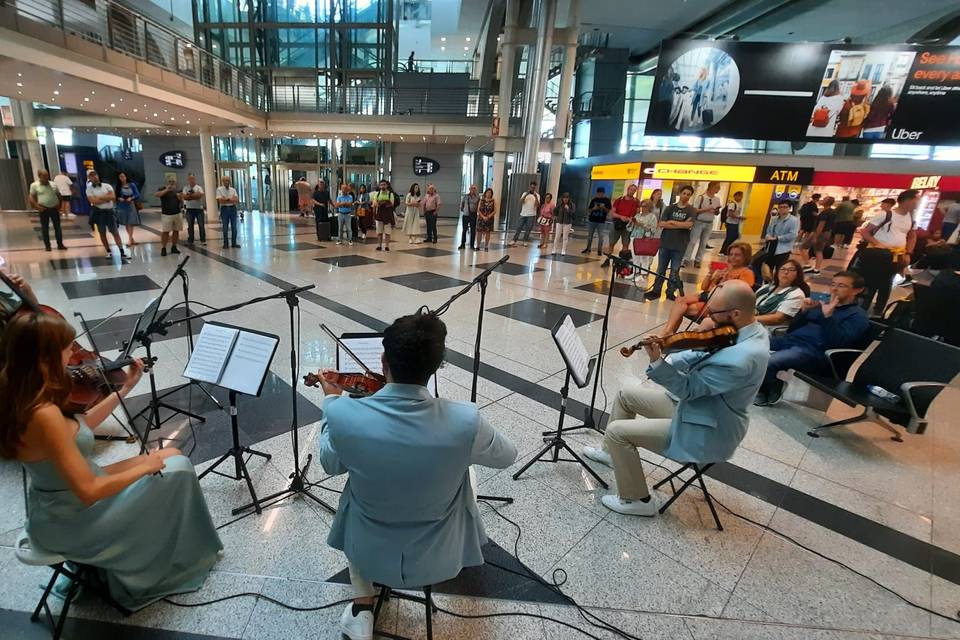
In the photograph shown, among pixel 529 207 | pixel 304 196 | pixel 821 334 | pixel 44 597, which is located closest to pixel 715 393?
pixel 821 334

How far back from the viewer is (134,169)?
20062 mm

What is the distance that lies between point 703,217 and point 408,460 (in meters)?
9.96

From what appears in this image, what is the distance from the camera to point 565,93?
13.1 m

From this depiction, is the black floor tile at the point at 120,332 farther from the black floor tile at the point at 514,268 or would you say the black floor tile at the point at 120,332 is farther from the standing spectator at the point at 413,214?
the standing spectator at the point at 413,214

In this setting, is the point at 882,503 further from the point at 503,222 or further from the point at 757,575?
the point at 503,222

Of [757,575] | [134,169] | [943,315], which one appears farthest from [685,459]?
[134,169]

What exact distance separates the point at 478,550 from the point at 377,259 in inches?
328

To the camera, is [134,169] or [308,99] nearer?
[308,99]

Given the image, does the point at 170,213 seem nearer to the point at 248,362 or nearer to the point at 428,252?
the point at 428,252

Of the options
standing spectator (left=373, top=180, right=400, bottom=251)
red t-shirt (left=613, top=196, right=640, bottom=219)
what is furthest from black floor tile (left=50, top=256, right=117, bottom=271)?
red t-shirt (left=613, top=196, right=640, bottom=219)

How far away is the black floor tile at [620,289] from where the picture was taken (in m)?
7.36

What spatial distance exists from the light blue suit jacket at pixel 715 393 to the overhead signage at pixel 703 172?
1266 centimetres

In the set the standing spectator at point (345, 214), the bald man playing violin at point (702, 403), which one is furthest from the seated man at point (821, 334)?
the standing spectator at point (345, 214)

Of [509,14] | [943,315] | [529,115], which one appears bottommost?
[943,315]
